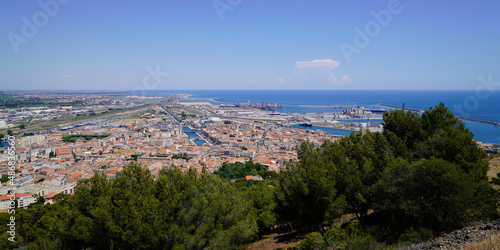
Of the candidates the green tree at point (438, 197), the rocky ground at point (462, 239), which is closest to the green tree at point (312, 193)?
the green tree at point (438, 197)

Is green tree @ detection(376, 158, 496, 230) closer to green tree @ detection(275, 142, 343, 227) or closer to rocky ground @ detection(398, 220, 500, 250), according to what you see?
rocky ground @ detection(398, 220, 500, 250)

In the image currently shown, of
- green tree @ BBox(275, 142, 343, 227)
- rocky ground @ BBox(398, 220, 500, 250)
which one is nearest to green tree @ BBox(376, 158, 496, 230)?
rocky ground @ BBox(398, 220, 500, 250)

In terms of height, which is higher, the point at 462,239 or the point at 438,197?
the point at 438,197

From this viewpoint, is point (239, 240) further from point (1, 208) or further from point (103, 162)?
point (103, 162)

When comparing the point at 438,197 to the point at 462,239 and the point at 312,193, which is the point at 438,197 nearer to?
the point at 462,239

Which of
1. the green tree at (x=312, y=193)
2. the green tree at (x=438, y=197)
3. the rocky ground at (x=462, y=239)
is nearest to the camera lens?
the rocky ground at (x=462, y=239)

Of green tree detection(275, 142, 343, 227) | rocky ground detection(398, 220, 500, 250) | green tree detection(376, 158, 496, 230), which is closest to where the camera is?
rocky ground detection(398, 220, 500, 250)

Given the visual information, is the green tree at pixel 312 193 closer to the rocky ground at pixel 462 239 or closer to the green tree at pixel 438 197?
the green tree at pixel 438 197

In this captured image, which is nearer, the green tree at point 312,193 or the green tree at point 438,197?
the green tree at point 438,197

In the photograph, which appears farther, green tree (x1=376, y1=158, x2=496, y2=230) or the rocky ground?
green tree (x1=376, y1=158, x2=496, y2=230)

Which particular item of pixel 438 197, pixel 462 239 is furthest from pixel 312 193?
pixel 462 239

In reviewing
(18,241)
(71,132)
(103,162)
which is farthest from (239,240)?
(71,132)
